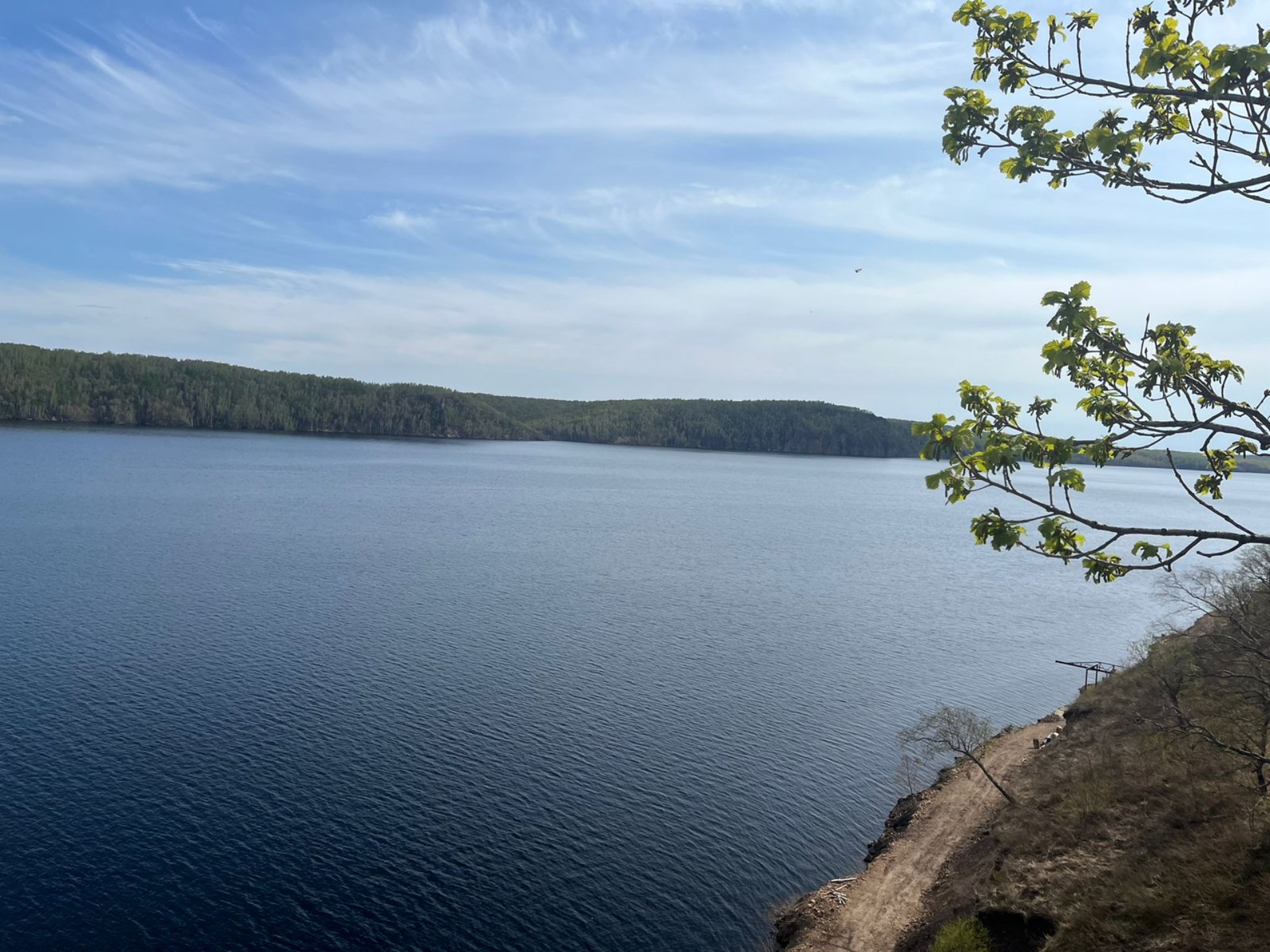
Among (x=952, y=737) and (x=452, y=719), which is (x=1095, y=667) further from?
(x=452, y=719)

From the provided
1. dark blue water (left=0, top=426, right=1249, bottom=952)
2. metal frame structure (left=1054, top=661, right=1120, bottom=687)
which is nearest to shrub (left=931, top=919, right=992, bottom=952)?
dark blue water (left=0, top=426, right=1249, bottom=952)

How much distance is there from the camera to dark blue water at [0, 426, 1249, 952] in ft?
86.3

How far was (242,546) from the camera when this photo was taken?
77.2 meters

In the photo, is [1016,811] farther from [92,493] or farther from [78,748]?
[92,493]

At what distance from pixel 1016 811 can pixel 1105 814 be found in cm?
389

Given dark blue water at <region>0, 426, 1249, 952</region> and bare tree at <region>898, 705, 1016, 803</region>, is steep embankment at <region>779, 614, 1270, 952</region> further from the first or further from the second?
dark blue water at <region>0, 426, 1249, 952</region>

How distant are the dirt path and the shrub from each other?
2.50m

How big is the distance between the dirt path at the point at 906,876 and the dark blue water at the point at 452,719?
1.75m

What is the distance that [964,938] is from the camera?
76.9 feet

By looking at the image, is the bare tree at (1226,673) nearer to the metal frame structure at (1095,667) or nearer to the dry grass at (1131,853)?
the dry grass at (1131,853)

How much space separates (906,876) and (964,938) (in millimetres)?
6335

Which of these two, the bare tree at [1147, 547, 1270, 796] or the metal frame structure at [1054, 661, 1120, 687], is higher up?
the bare tree at [1147, 547, 1270, 796]

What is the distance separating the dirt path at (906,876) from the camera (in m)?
26.2

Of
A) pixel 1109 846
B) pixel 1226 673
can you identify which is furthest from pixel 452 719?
pixel 1226 673
